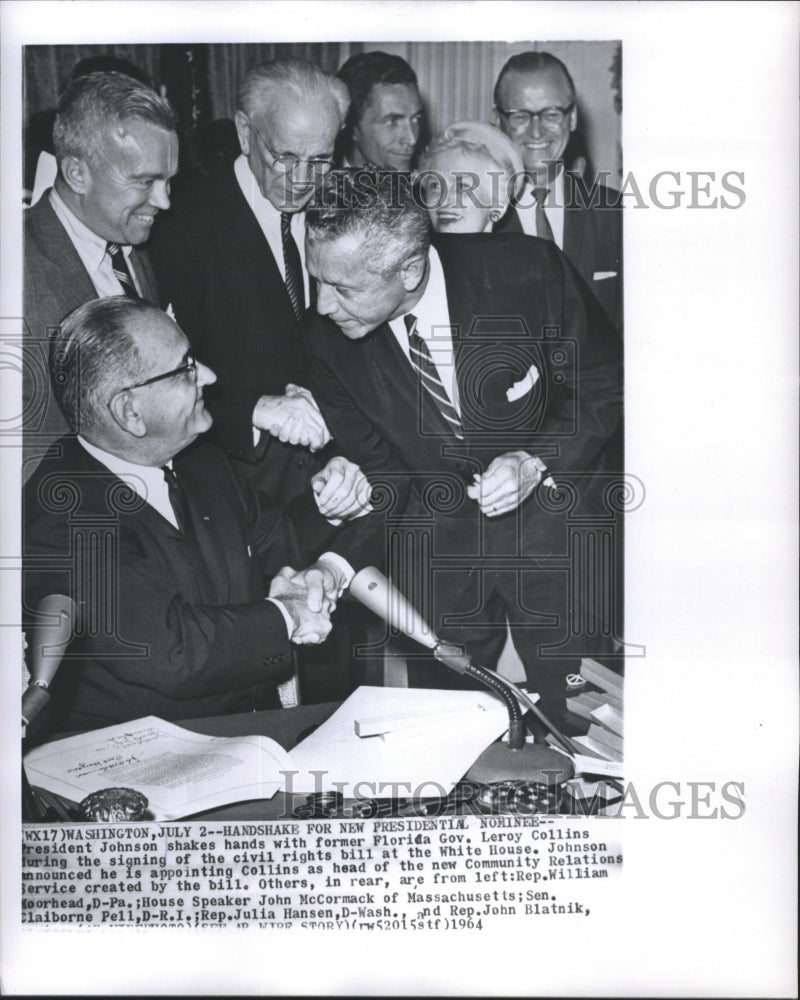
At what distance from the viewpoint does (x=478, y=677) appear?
1.70 meters

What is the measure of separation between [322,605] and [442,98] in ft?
2.65

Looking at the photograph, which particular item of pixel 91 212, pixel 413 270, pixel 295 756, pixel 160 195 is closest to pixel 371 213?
pixel 413 270

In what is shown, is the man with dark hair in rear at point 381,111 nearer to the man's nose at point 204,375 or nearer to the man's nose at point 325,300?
the man's nose at point 325,300

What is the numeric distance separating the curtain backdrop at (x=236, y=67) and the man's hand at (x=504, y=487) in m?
0.54

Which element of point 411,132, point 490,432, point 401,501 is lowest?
point 401,501

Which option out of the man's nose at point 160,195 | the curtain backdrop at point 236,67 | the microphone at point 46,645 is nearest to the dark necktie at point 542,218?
the curtain backdrop at point 236,67

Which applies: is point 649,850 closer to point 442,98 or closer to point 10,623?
point 10,623

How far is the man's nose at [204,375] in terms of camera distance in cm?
168

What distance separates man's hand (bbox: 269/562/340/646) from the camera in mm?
1688

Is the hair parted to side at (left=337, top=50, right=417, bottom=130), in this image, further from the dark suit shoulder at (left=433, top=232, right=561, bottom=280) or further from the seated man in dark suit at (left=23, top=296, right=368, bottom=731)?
the seated man in dark suit at (left=23, top=296, right=368, bottom=731)

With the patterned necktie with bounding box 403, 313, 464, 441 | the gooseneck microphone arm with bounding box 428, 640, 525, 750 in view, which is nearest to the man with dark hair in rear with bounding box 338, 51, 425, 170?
the patterned necktie with bounding box 403, 313, 464, 441

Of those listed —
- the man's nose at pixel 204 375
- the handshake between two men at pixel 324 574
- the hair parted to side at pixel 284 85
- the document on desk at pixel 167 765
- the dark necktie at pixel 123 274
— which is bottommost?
the document on desk at pixel 167 765

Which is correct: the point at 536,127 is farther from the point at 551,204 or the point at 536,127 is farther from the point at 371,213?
the point at 371,213

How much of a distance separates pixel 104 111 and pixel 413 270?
0.53 metres
